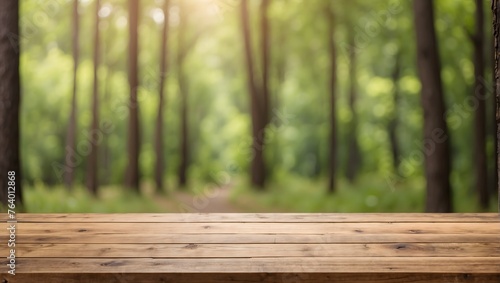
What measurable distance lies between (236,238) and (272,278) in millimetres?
779

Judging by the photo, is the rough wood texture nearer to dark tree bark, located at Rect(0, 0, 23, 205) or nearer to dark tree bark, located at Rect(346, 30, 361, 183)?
dark tree bark, located at Rect(0, 0, 23, 205)

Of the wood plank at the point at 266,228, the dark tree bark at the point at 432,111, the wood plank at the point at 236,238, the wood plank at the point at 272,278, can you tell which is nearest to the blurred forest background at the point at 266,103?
the dark tree bark at the point at 432,111

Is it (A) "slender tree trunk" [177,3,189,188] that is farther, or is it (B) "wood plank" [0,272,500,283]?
(A) "slender tree trunk" [177,3,189,188]

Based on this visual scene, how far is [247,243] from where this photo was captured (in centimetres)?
364

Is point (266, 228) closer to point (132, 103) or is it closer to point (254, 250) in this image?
point (254, 250)

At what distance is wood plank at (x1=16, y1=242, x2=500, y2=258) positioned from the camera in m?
3.36

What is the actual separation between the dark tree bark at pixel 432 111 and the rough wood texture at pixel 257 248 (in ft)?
12.6

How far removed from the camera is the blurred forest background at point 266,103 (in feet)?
42.5

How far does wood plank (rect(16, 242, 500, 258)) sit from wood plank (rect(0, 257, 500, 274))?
9cm

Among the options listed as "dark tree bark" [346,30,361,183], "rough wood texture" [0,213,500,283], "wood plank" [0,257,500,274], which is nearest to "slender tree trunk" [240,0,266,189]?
"dark tree bark" [346,30,361,183]

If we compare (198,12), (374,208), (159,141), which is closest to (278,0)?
(198,12)

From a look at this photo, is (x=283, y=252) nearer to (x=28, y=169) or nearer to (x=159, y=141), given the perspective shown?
(x=159, y=141)

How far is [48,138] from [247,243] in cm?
2649

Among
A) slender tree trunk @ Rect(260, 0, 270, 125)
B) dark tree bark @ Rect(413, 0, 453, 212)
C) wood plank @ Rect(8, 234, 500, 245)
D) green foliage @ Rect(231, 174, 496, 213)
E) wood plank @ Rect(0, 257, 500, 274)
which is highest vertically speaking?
slender tree trunk @ Rect(260, 0, 270, 125)
